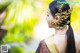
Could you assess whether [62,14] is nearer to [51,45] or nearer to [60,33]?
[60,33]

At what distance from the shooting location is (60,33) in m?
1.56

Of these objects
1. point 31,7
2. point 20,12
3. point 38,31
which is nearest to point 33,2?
point 31,7

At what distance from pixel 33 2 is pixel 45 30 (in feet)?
0.90

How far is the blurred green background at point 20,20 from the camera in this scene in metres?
1.58

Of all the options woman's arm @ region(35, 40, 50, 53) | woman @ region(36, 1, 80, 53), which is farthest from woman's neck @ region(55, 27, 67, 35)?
woman's arm @ region(35, 40, 50, 53)

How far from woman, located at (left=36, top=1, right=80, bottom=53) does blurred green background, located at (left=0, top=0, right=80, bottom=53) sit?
8 centimetres

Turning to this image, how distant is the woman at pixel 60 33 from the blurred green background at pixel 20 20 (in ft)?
0.28

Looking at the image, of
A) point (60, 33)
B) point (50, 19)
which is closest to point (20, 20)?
point (50, 19)

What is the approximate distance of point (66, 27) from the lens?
155 cm

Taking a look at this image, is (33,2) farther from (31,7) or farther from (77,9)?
(77,9)

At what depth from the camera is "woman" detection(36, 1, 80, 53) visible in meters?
1.54

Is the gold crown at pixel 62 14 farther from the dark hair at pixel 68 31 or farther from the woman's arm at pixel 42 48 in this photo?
the woman's arm at pixel 42 48

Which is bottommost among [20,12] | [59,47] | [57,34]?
[59,47]

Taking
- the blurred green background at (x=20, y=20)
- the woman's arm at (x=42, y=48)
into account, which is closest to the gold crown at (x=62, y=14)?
the blurred green background at (x=20, y=20)
